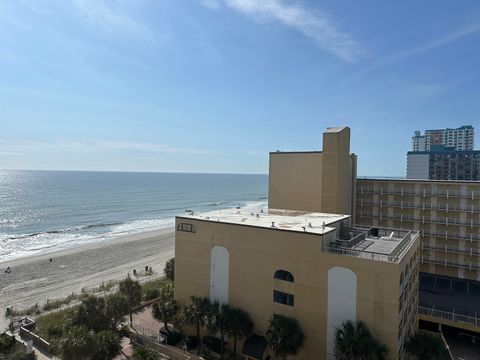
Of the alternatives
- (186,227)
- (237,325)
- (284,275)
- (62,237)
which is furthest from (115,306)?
(62,237)

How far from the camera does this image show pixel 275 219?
32188mm

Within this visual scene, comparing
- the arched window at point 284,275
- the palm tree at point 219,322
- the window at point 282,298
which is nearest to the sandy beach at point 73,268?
the palm tree at point 219,322

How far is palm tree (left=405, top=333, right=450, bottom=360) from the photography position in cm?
2418

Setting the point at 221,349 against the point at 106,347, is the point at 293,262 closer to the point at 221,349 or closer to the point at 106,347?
the point at 221,349

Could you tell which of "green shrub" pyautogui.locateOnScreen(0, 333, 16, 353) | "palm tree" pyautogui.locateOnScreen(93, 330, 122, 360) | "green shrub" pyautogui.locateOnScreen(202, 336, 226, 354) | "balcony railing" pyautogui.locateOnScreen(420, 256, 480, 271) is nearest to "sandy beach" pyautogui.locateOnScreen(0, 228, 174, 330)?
"green shrub" pyautogui.locateOnScreen(0, 333, 16, 353)

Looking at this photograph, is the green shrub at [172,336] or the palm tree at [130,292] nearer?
the green shrub at [172,336]

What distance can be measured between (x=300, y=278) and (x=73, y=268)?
51.0 metres

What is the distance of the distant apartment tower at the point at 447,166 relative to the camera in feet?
402

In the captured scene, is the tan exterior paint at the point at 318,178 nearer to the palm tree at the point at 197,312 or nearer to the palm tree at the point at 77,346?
the palm tree at the point at 197,312

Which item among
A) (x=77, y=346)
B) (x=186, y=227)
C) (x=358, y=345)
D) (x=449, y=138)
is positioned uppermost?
(x=449, y=138)

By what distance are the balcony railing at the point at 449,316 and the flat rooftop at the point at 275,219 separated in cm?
1339

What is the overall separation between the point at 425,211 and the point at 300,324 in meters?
30.3

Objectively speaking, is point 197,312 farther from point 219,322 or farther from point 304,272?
point 304,272

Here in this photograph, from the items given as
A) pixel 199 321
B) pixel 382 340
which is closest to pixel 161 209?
pixel 199 321
